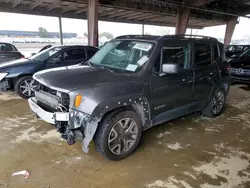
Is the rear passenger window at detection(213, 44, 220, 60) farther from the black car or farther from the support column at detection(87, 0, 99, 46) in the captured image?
the support column at detection(87, 0, 99, 46)

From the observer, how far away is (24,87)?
5.02 meters

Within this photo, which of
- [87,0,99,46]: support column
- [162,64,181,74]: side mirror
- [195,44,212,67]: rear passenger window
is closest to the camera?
[162,64,181,74]: side mirror

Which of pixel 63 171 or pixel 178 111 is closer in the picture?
pixel 63 171

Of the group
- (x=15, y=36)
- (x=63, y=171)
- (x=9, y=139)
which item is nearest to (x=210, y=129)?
(x=63, y=171)

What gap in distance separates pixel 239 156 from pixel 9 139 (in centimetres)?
350

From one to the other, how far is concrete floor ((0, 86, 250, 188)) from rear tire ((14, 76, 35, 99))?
4.06 ft

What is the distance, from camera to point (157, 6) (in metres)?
12.5

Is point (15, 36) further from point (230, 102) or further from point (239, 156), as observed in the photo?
point (239, 156)

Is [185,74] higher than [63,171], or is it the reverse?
[185,74]

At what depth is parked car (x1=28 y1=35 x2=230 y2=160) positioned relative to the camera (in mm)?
2270

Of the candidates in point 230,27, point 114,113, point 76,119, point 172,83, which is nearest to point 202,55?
point 172,83

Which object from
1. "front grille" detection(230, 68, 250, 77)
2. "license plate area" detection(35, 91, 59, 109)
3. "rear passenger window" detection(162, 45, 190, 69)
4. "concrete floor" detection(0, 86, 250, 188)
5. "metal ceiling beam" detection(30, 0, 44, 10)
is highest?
"metal ceiling beam" detection(30, 0, 44, 10)

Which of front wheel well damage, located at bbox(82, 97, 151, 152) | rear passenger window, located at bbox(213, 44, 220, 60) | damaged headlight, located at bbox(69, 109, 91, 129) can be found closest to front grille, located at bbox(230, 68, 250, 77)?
rear passenger window, located at bbox(213, 44, 220, 60)

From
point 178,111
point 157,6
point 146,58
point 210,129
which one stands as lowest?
point 210,129
